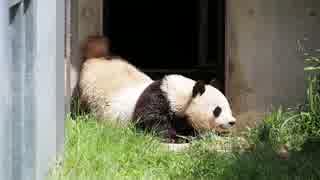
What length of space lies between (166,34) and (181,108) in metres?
5.65

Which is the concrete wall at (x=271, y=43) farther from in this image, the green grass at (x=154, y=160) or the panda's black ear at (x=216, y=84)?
the green grass at (x=154, y=160)

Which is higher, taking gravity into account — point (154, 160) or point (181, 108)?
point (181, 108)

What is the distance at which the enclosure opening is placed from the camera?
969 cm

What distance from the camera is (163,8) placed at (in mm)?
12227

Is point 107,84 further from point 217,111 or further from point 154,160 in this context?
point 154,160

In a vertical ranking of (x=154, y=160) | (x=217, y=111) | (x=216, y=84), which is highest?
(x=216, y=84)

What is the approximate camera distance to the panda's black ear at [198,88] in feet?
21.1

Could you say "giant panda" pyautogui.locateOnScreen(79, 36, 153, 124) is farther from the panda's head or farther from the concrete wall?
the concrete wall

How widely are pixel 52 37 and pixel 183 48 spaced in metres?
6.58

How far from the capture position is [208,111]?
6543 millimetres

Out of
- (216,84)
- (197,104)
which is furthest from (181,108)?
(216,84)

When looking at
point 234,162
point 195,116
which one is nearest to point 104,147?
point 234,162

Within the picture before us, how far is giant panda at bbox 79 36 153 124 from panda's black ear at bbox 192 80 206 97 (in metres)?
0.49

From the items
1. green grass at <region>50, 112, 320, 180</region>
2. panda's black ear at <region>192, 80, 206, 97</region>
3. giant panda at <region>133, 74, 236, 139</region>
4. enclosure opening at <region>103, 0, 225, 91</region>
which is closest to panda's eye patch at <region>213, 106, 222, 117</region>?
giant panda at <region>133, 74, 236, 139</region>
